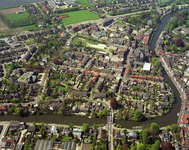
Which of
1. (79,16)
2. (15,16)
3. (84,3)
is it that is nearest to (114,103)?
(79,16)

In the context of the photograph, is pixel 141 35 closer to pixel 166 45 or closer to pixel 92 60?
pixel 166 45

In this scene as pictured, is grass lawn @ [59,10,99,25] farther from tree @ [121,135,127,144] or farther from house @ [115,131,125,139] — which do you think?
tree @ [121,135,127,144]

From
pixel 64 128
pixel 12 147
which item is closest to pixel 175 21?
pixel 64 128

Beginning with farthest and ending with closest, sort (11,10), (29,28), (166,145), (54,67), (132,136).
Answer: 1. (11,10)
2. (29,28)
3. (54,67)
4. (132,136)
5. (166,145)

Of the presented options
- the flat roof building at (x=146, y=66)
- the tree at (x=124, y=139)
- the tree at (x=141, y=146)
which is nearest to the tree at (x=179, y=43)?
the flat roof building at (x=146, y=66)

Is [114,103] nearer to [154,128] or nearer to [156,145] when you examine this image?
[154,128]

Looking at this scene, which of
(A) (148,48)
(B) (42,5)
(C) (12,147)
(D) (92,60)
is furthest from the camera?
(B) (42,5)
